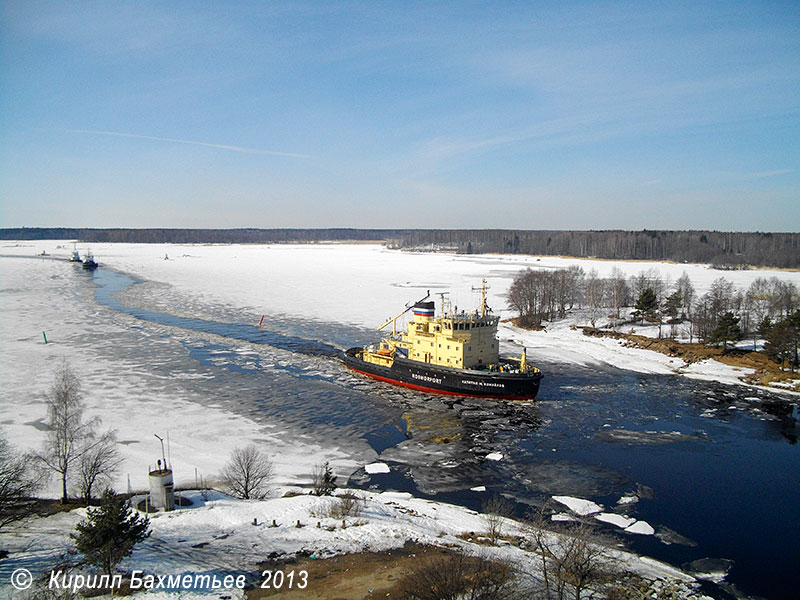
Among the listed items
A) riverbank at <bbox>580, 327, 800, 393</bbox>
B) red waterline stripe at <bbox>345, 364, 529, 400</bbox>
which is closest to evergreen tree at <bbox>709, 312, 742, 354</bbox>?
riverbank at <bbox>580, 327, 800, 393</bbox>

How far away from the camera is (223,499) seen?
18812 mm

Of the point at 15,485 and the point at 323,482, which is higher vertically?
the point at 15,485

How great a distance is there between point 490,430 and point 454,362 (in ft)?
26.0

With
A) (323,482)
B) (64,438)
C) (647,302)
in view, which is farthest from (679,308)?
(64,438)

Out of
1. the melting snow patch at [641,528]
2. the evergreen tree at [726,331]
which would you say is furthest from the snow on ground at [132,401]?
the evergreen tree at [726,331]

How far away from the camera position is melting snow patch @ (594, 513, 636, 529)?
18547 mm

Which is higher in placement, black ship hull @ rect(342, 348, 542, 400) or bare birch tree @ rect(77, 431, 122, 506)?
black ship hull @ rect(342, 348, 542, 400)

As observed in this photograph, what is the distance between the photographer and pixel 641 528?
60.1 ft

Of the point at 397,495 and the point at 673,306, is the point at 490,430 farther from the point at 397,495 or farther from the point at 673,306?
the point at 673,306

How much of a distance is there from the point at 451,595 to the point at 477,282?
78776mm

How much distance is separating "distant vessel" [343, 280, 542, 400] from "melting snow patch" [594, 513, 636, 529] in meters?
13.8

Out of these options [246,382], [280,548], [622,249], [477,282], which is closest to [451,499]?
[280,548]

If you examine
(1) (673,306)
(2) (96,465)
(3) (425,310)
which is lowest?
(2) (96,465)

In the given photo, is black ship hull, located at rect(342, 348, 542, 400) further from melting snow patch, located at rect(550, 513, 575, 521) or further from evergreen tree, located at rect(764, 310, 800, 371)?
evergreen tree, located at rect(764, 310, 800, 371)
